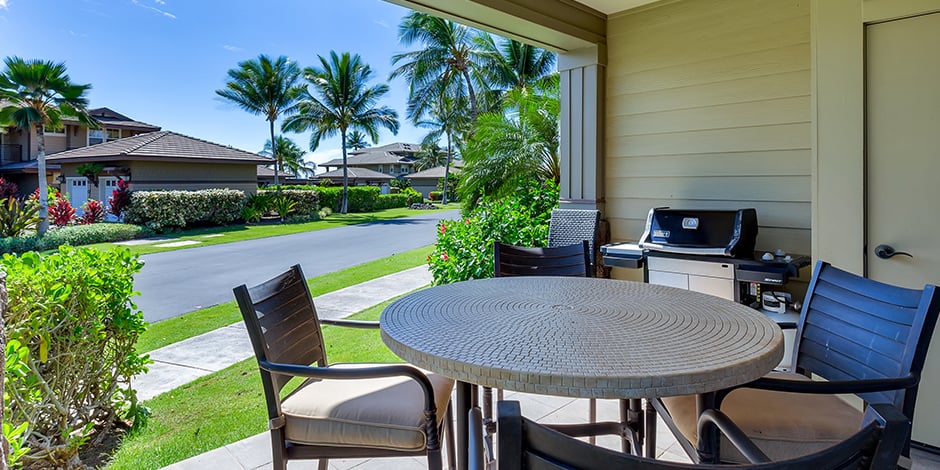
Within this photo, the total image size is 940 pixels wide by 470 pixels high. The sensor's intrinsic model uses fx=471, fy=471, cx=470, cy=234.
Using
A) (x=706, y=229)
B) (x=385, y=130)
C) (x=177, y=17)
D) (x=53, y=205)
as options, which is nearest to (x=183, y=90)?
(x=177, y=17)

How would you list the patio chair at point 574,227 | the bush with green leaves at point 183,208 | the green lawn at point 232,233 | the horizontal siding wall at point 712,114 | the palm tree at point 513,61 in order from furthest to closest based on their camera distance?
the palm tree at point 513,61
the bush with green leaves at point 183,208
the green lawn at point 232,233
the patio chair at point 574,227
the horizontal siding wall at point 712,114

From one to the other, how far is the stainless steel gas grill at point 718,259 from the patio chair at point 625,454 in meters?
2.00

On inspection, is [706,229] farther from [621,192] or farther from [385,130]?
[385,130]

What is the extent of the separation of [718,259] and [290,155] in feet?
120

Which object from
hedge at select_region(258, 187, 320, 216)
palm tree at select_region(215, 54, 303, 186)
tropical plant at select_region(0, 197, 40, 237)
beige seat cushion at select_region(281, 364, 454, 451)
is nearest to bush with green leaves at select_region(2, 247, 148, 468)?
beige seat cushion at select_region(281, 364, 454, 451)

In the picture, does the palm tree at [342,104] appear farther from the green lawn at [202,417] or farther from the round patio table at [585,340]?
the round patio table at [585,340]

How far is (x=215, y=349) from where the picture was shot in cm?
418

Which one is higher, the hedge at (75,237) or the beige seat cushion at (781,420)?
the hedge at (75,237)

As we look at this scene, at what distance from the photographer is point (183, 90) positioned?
106 feet

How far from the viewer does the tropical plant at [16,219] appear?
956cm

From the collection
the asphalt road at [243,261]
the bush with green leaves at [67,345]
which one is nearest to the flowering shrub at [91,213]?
the asphalt road at [243,261]

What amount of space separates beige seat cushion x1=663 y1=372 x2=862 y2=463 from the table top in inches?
10.1

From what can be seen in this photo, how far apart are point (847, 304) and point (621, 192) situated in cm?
226

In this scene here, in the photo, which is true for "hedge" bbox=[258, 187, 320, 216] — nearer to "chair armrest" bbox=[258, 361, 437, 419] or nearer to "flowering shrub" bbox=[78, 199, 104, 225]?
"flowering shrub" bbox=[78, 199, 104, 225]
